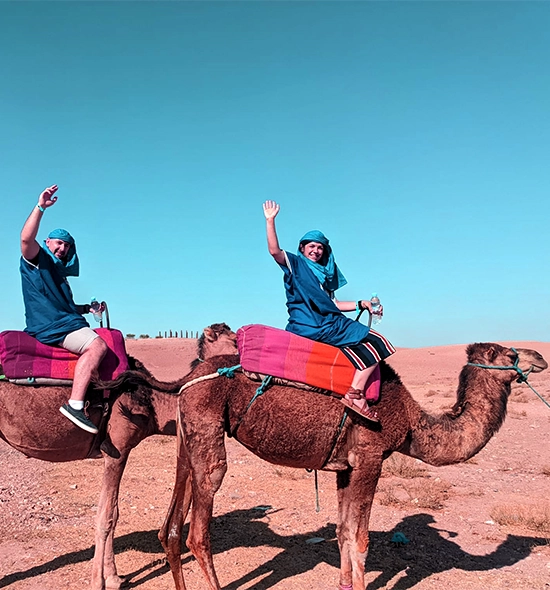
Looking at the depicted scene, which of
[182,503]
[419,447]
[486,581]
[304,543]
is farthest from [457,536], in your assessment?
[182,503]

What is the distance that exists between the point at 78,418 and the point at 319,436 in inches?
94.9

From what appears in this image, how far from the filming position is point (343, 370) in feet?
17.4

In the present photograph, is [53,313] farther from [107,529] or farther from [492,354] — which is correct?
[492,354]

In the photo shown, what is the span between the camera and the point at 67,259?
631cm

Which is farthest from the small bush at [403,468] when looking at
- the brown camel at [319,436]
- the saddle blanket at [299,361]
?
the saddle blanket at [299,361]

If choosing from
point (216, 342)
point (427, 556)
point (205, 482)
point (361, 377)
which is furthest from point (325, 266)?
point (427, 556)

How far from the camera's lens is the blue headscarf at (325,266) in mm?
5715

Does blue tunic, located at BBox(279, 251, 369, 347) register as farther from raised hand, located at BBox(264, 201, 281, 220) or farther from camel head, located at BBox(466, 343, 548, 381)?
camel head, located at BBox(466, 343, 548, 381)

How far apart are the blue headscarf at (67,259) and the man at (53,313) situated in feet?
0.07

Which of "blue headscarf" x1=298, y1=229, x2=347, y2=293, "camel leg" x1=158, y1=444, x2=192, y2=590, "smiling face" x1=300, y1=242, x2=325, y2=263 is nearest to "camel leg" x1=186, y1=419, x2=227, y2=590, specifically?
"camel leg" x1=158, y1=444, x2=192, y2=590

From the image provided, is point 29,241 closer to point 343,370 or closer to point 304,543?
point 343,370

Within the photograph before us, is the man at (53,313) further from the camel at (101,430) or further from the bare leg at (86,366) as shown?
the camel at (101,430)

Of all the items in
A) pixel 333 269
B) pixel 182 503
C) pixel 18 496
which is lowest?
pixel 18 496

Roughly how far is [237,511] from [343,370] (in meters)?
4.50
